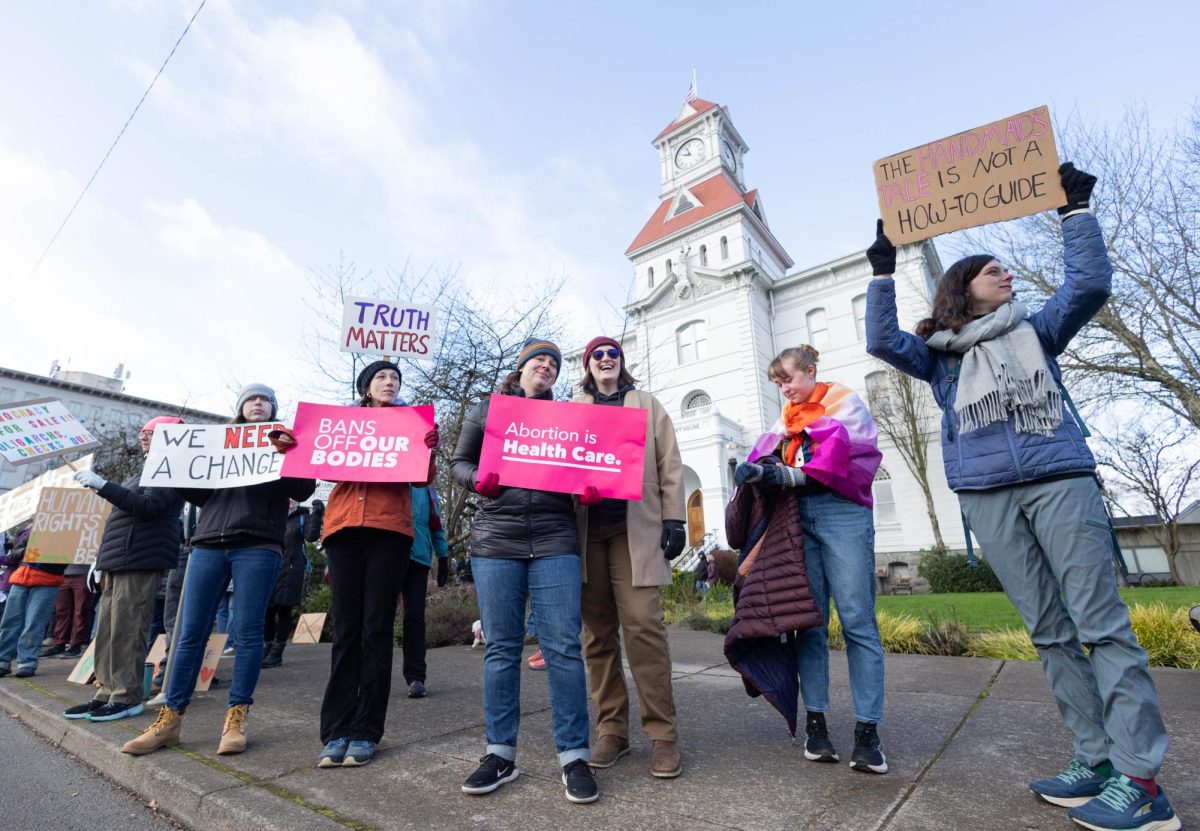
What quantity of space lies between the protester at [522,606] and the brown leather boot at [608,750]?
7.3 inches

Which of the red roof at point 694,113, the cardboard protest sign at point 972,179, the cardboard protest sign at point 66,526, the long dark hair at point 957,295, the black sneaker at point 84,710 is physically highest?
the red roof at point 694,113

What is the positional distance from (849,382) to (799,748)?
26841 mm

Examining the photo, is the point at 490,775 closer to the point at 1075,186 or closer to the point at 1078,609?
the point at 1078,609

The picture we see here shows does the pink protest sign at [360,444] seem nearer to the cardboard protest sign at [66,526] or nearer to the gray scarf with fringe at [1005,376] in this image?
the gray scarf with fringe at [1005,376]

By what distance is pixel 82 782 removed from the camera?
10.1 feet

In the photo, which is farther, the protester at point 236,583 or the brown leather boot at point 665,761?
the protester at point 236,583

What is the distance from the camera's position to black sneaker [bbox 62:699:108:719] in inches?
154

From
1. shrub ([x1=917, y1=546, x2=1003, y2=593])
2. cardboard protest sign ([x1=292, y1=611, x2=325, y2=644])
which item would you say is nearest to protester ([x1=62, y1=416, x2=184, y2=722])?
cardboard protest sign ([x1=292, y1=611, x2=325, y2=644])

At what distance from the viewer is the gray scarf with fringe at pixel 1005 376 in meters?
2.40

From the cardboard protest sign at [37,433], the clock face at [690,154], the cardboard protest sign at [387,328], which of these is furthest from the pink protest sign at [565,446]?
the clock face at [690,154]

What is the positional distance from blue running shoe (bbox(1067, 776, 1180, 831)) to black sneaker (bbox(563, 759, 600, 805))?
1.63 m

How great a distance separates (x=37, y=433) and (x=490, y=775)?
5508 millimetres

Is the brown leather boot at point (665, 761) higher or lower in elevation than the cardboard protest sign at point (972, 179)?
lower

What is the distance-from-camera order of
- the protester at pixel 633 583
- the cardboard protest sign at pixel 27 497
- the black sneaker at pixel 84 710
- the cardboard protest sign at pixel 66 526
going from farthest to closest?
1. the cardboard protest sign at pixel 27 497
2. the cardboard protest sign at pixel 66 526
3. the black sneaker at pixel 84 710
4. the protester at pixel 633 583
